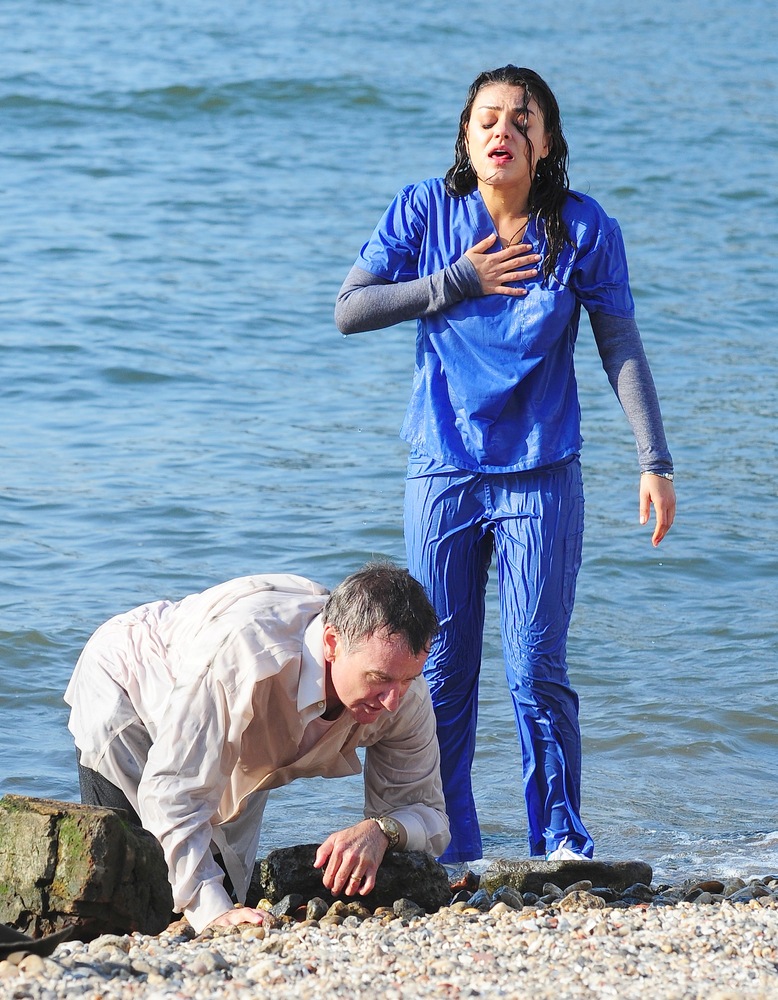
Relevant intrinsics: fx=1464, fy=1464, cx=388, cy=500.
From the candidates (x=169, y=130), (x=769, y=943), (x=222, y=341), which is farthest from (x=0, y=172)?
(x=769, y=943)

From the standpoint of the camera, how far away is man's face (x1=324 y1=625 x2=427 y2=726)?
3383mm

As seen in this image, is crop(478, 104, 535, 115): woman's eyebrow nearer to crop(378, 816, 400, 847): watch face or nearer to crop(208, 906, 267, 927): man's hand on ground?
crop(378, 816, 400, 847): watch face

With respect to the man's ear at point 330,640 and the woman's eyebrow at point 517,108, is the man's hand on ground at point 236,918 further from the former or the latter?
the woman's eyebrow at point 517,108

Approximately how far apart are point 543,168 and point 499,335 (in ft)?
1.62

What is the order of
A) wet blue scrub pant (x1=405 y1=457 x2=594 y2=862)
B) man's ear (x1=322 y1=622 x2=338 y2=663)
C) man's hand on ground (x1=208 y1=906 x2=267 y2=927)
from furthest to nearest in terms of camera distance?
1. wet blue scrub pant (x1=405 y1=457 x2=594 y2=862)
2. man's ear (x1=322 y1=622 x2=338 y2=663)
3. man's hand on ground (x1=208 y1=906 x2=267 y2=927)

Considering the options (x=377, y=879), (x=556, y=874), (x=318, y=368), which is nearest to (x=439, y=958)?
(x=377, y=879)

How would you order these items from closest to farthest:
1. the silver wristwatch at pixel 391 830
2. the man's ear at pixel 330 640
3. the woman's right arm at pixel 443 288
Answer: the man's ear at pixel 330 640 → the silver wristwatch at pixel 391 830 → the woman's right arm at pixel 443 288

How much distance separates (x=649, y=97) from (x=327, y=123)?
5.39 m

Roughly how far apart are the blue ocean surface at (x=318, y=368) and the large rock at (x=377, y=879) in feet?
4.19

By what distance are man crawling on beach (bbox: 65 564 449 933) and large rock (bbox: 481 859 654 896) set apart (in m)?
0.22

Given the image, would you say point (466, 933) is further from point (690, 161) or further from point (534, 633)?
point (690, 161)

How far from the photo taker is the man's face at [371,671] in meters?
3.38

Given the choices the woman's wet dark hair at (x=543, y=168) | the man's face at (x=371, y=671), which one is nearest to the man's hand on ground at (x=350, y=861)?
the man's face at (x=371, y=671)

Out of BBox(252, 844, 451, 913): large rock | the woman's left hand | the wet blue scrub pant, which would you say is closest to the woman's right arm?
the wet blue scrub pant
